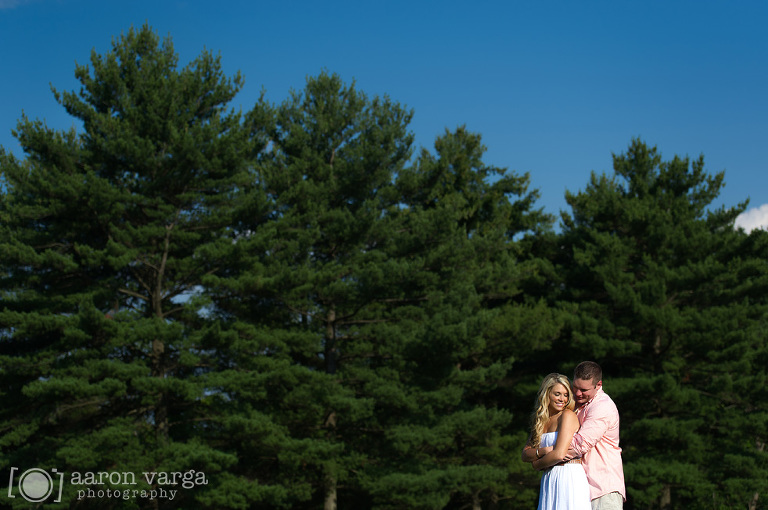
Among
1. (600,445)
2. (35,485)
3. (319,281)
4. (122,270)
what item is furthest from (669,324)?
(600,445)

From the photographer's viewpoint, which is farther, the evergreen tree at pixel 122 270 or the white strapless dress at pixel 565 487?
the evergreen tree at pixel 122 270

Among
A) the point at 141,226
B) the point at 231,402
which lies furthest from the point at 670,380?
the point at 141,226

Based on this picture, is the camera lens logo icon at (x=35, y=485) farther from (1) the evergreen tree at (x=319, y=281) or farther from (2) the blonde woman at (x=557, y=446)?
(2) the blonde woman at (x=557, y=446)

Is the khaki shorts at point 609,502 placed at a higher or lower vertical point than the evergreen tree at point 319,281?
lower

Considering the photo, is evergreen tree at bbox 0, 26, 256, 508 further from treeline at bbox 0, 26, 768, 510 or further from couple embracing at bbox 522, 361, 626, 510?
couple embracing at bbox 522, 361, 626, 510

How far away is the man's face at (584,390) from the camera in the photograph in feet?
14.5

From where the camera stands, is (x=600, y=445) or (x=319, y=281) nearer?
(x=600, y=445)

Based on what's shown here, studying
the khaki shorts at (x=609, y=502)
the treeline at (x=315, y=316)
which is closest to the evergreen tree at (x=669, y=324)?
the treeline at (x=315, y=316)

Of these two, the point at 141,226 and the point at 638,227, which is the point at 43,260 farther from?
the point at 638,227

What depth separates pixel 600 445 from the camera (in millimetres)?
4516

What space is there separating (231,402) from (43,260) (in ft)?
18.0

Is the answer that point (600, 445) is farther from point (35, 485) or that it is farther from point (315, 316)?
point (315, 316)

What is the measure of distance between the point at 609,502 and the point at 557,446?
535 mm

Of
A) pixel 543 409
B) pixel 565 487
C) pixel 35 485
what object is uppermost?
pixel 35 485
